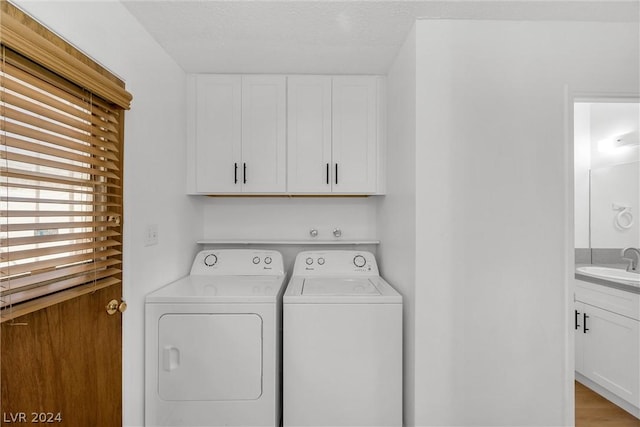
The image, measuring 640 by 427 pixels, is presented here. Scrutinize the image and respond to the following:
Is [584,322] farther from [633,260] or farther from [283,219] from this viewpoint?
[283,219]

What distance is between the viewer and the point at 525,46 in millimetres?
1765

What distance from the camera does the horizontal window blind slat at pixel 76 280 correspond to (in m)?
1.04

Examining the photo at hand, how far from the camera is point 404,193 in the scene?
6.38ft

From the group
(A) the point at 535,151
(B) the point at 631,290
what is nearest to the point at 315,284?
(A) the point at 535,151

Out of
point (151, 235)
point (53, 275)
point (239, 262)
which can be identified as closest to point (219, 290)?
point (151, 235)

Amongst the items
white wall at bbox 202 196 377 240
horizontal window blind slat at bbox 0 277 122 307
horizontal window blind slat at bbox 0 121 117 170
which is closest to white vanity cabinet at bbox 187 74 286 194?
white wall at bbox 202 196 377 240

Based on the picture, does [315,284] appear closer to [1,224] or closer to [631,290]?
[1,224]

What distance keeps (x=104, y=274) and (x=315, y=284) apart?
118cm

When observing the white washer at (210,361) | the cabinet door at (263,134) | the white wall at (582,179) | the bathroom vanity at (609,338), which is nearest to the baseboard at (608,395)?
the bathroom vanity at (609,338)

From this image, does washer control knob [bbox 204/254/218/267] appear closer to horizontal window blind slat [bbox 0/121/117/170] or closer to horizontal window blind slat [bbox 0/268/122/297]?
horizontal window blind slat [bbox 0/268/122/297]

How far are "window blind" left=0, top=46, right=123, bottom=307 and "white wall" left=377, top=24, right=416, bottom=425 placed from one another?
142 centimetres

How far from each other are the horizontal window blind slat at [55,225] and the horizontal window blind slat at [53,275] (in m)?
0.16

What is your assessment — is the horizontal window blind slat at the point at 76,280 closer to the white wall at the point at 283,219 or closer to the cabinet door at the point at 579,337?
the white wall at the point at 283,219

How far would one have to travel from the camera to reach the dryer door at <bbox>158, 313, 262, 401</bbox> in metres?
1.80
